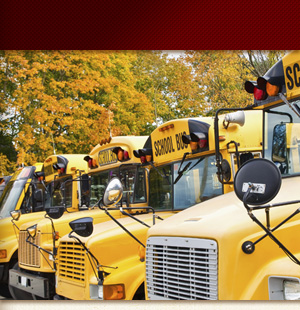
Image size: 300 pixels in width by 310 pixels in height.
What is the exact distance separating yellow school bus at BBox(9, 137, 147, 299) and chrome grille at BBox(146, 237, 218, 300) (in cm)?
223

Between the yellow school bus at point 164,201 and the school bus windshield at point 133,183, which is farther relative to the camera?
the school bus windshield at point 133,183

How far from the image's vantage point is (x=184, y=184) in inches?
169

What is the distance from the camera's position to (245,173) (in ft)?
7.32

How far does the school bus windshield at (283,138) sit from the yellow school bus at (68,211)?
6.79 ft

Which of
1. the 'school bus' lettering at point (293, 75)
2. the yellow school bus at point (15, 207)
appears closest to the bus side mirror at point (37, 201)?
the yellow school bus at point (15, 207)

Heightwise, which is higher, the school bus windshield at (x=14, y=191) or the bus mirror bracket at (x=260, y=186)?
the bus mirror bracket at (x=260, y=186)

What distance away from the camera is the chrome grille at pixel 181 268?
2.38 m

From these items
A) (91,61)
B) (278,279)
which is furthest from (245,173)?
(91,61)

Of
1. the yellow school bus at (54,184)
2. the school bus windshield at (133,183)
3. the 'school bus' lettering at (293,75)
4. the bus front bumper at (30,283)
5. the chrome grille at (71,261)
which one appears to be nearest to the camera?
the 'school bus' lettering at (293,75)

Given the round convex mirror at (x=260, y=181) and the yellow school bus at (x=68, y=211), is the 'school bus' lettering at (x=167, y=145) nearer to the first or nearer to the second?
the yellow school bus at (x=68, y=211)

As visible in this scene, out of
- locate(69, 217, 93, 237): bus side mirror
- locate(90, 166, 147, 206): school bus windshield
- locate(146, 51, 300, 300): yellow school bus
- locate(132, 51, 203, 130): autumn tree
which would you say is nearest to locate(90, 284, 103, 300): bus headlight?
locate(69, 217, 93, 237): bus side mirror
